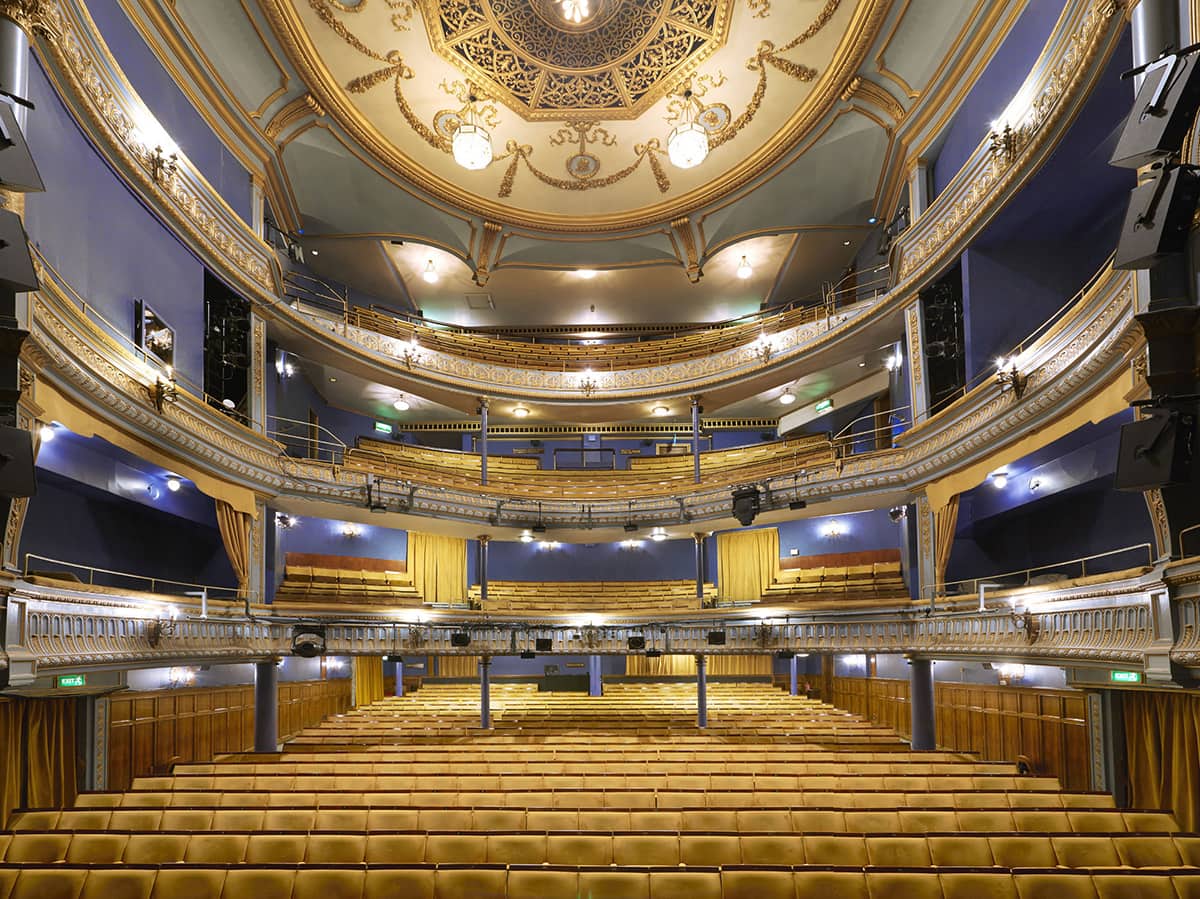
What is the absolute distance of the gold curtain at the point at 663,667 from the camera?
18.6 metres

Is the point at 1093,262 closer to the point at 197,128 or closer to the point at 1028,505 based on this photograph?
the point at 1028,505

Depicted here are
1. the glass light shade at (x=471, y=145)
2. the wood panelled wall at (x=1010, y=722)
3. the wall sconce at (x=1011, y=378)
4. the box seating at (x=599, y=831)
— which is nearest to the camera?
the box seating at (x=599, y=831)

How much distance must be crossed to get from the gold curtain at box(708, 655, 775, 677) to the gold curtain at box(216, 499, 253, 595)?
10.9 m

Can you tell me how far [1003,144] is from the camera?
938 cm

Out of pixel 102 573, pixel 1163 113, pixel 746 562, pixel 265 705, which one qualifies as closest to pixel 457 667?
pixel 265 705

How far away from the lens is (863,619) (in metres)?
11.7

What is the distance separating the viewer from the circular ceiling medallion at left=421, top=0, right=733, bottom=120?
12297mm

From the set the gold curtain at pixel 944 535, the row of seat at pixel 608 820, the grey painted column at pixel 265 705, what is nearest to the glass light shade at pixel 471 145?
the grey painted column at pixel 265 705

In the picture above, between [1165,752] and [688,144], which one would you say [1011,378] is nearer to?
[1165,752]

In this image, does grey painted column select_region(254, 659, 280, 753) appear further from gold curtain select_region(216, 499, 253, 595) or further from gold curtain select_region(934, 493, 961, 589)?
gold curtain select_region(934, 493, 961, 589)

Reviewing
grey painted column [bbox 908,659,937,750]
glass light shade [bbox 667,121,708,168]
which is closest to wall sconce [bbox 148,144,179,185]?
glass light shade [bbox 667,121,708,168]

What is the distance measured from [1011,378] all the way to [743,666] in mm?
11307

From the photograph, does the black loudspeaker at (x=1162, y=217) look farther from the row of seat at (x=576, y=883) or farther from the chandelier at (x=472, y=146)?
the chandelier at (x=472, y=146)

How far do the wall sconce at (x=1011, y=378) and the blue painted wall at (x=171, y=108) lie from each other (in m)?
11.0
